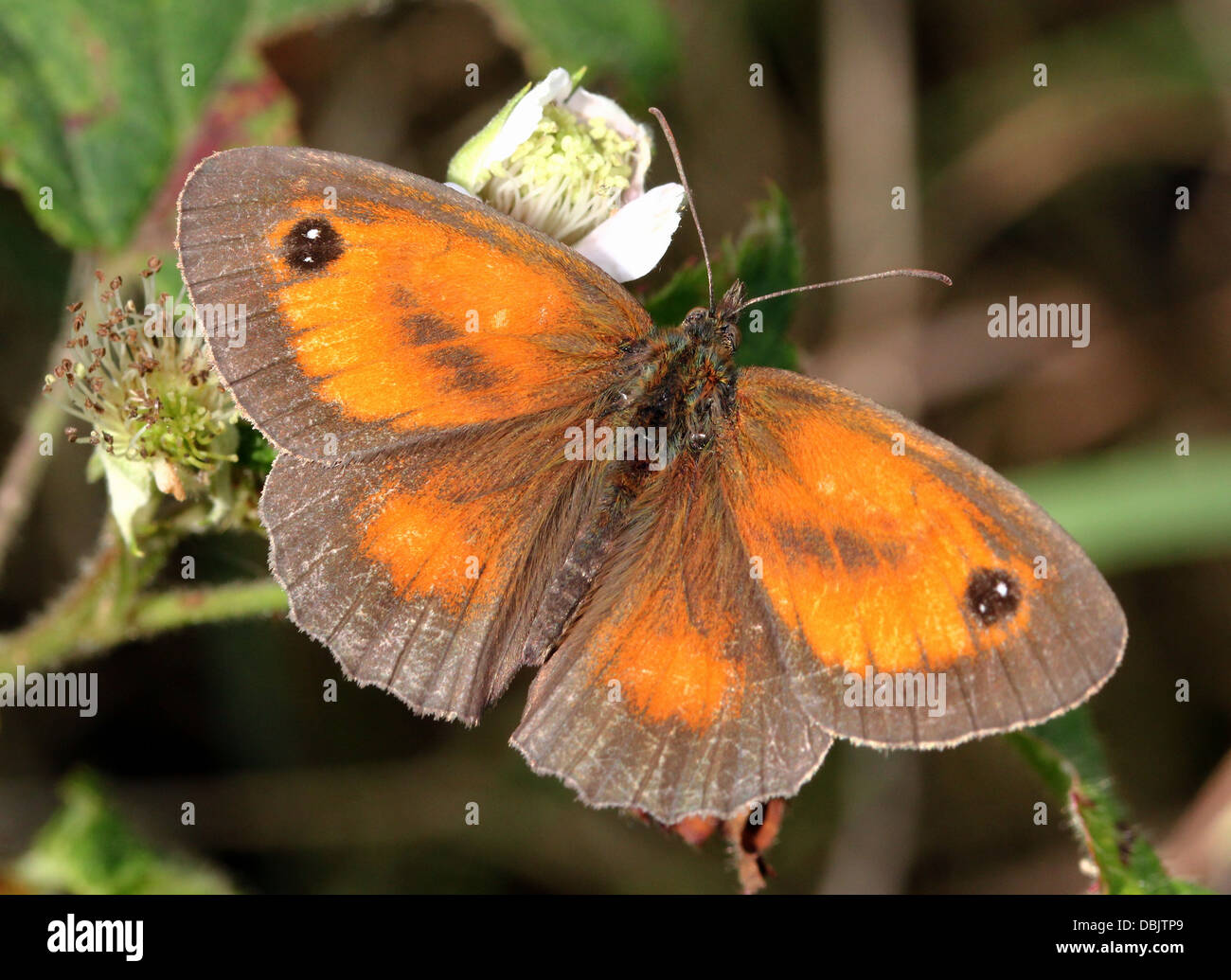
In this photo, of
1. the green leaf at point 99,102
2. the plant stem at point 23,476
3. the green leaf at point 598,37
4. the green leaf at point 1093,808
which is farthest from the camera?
the green leaf at point 598,37

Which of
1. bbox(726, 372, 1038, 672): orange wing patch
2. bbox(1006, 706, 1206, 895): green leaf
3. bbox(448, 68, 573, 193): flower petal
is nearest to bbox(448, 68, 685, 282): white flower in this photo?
bbox(448, 68, 573, 193): flower petal

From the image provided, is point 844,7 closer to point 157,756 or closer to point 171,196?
point 171,196

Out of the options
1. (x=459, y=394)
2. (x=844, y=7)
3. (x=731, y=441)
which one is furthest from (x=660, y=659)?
(x=844, y=7)
